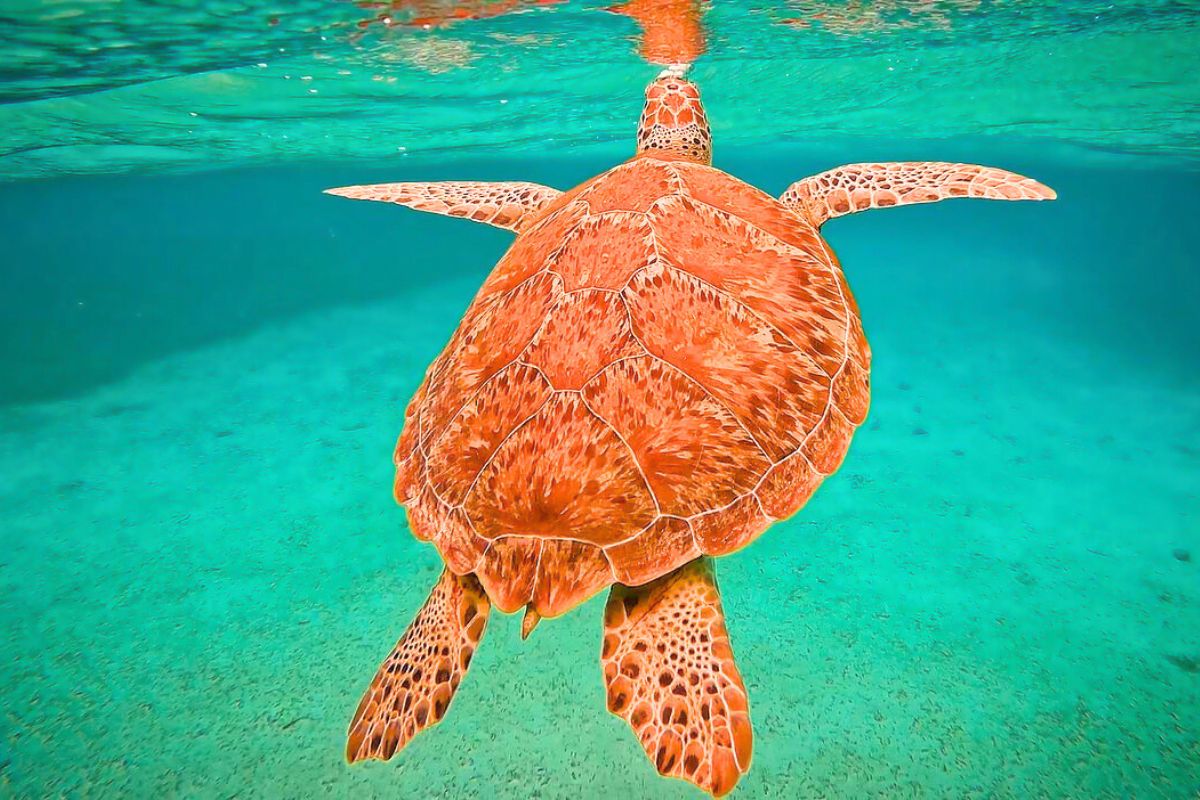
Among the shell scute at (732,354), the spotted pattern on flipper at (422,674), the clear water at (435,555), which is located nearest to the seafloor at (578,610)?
the clear water at (435,555)

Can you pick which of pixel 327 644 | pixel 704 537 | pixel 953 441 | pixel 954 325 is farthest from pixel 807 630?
pixel 954 325

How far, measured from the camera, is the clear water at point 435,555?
3906 millimetres

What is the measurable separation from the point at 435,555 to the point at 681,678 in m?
4.03

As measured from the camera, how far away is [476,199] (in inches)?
188

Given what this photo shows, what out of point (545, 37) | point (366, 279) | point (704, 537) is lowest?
point (366, 279)

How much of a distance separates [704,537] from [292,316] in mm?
14212

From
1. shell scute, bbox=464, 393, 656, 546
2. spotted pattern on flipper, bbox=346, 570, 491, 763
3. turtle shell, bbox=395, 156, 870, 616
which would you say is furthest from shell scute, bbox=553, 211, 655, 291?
spotted pattern on flipper, bbox=346, 570, 491, 763

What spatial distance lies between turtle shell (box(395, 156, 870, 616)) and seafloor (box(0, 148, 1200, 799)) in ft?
7.72

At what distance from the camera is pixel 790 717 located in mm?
4027

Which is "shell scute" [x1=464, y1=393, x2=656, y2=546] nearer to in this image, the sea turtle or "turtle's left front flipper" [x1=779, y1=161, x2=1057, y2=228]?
the sea turtle

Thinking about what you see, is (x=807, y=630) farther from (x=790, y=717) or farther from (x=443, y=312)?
(x=443, y=312)

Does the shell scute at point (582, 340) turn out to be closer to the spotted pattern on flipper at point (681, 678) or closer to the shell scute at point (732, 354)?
the shell scute at point (732, 354)

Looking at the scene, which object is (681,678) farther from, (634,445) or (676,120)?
(676,120)

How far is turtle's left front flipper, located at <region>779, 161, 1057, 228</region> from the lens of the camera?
3.56m
